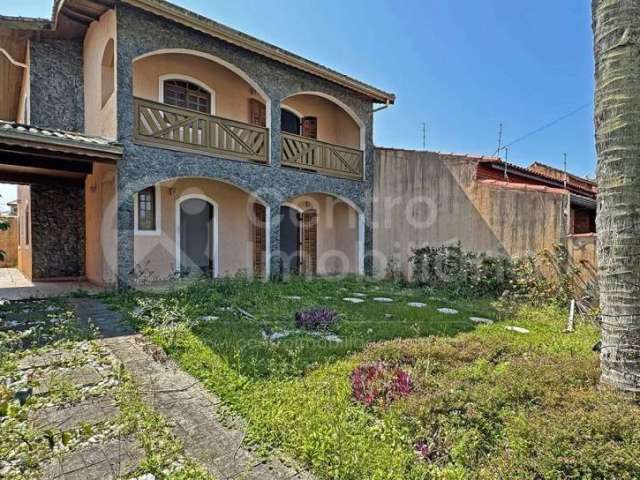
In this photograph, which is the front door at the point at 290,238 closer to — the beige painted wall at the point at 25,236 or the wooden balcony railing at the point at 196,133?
the wooden balcony railing at the point at 196,133

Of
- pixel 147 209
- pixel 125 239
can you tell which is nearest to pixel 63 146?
pixel 125 239

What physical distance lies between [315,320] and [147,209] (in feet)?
21.3

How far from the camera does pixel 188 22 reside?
7996 millimetres

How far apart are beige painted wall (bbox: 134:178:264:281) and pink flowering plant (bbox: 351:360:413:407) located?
21.7 ft

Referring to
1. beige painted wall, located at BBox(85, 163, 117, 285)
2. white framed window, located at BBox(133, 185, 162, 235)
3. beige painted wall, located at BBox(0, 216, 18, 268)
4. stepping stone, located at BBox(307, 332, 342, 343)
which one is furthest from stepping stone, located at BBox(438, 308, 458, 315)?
beige painted wall, located at BBox(0, 216, 18, 268)

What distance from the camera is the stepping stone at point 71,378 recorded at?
130 inches

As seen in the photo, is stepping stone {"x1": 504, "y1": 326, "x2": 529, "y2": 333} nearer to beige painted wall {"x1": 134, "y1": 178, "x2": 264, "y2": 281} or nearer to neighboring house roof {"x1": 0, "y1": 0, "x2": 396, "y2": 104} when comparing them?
beige painted wall {"x1": 134, "y1": 178, "x2": 264, "y2": 281}

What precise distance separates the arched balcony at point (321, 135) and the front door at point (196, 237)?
2.80 metres

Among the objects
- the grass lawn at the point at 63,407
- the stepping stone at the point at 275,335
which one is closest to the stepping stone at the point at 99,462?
the grass lawn at the point at 63,407

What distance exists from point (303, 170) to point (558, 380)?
29.4ft

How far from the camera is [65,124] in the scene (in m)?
9.70

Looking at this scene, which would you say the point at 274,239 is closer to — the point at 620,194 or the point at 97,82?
the point at 97,82

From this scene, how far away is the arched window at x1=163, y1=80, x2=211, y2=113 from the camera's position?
32.2 ft

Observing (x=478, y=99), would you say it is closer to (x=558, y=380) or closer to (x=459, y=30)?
(x=459, y=30)
